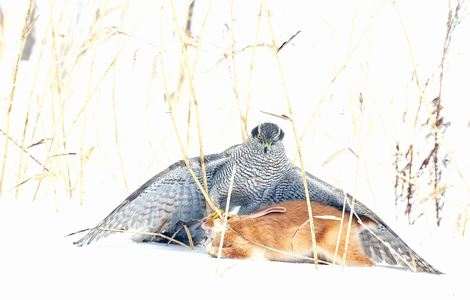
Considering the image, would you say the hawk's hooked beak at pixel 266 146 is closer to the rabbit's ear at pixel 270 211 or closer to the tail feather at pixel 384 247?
the rabbit's ear at pixel 270 211

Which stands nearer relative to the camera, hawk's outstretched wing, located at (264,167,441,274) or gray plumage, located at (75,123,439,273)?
hawk's outstretched wing, located at (264,167,441,274)

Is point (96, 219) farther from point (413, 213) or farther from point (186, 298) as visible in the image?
point (413, 213)

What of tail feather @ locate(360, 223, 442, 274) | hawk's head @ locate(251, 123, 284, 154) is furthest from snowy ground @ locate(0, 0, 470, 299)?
hawk's head @ locate(251, 123, 284, 154)

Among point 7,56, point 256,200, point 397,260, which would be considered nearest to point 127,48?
point 7,56

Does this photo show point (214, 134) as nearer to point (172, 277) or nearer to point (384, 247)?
point (384, 247)

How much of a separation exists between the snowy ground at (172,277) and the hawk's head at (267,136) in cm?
82

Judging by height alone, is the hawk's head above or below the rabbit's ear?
above

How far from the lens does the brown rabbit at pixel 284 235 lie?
276cm

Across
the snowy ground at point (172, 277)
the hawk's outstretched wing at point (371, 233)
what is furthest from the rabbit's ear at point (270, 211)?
the snowy ground at point (172, 277)

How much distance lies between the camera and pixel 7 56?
7.44m

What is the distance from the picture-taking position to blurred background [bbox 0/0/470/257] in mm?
3205

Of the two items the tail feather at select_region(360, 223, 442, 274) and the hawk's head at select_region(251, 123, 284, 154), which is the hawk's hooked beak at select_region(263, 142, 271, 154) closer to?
the hawk's head at select_region(251, 123, 284, 154)

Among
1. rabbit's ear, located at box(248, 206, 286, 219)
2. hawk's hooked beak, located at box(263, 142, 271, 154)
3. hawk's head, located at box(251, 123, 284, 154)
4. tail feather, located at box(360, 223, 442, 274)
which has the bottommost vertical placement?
tail feather, located at box(360, 223, 442, 274)

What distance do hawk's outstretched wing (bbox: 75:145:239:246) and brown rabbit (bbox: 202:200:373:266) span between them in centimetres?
30
